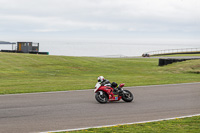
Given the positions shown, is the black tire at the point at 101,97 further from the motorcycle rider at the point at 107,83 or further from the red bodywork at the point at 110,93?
the motorcycle rider at the point at 107,83

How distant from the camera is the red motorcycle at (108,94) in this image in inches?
547

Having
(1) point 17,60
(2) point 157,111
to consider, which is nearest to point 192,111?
(2) point 157,111

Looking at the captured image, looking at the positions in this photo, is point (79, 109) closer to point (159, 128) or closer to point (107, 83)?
point (107, 83)

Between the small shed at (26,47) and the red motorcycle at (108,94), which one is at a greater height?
the small shed at (26,47)

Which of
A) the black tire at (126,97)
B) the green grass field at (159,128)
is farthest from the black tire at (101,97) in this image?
the green grass field at (159,128)

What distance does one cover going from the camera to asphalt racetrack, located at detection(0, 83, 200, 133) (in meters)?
9.88

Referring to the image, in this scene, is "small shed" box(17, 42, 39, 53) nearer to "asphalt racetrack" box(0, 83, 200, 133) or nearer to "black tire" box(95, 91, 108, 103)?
"asphalt racetrack" box(0, 83, 200, 133)

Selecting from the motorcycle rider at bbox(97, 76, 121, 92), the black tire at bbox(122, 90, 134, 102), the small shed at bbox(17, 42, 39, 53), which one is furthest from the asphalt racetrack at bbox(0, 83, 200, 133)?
the small shed at bbox(17, 42, 39, 53)

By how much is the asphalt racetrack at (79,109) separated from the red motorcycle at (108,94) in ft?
0.86

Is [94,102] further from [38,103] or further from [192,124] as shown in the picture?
[192,124]

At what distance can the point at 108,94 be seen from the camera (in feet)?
46.0

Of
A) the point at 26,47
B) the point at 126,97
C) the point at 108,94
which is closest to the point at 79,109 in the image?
the point at 108,94

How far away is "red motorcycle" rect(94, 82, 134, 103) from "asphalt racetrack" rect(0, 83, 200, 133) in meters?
0.26

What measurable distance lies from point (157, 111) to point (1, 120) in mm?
5821
